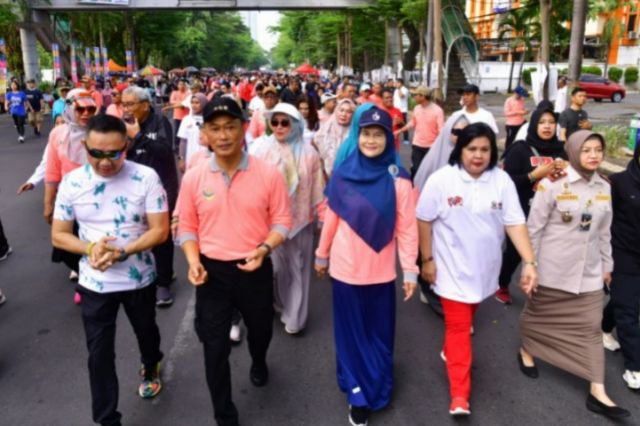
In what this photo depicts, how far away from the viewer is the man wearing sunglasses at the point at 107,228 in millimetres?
2664

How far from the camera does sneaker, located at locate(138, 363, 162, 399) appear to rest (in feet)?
11.0

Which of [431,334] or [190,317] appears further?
[190,317]

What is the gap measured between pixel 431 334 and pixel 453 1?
77.3 ft

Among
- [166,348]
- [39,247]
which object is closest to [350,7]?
[39,247]

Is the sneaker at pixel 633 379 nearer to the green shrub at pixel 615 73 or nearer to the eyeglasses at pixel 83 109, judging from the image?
the eyeglasses at pixel 83 109

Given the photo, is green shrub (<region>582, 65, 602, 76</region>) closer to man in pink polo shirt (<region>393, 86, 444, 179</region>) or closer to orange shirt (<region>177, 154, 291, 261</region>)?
man in pink polo shirt (<region>393, 86, 444, 179</region>)

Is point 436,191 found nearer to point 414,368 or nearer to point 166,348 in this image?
point 414,368

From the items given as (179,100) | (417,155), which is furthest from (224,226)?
(179,100)

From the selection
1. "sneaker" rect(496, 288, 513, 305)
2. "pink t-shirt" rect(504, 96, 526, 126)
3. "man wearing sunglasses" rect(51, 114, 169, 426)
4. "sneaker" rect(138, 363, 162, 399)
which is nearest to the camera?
"man wearing sunglasses" rect(51, 114, 169, 426)

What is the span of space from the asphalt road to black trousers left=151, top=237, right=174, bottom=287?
23 centimetres

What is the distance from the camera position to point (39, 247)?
6.44 meters

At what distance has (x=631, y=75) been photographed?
1613 inches

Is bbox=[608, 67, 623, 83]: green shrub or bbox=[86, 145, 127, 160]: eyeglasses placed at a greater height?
bbox=[608, 67, 623, 83]: green shrub

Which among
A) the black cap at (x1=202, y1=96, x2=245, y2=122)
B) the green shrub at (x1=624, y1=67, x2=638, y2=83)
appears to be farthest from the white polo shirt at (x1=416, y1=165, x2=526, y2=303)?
the green shrub at (x1=624, y1=67, x2=638, y2=83)
